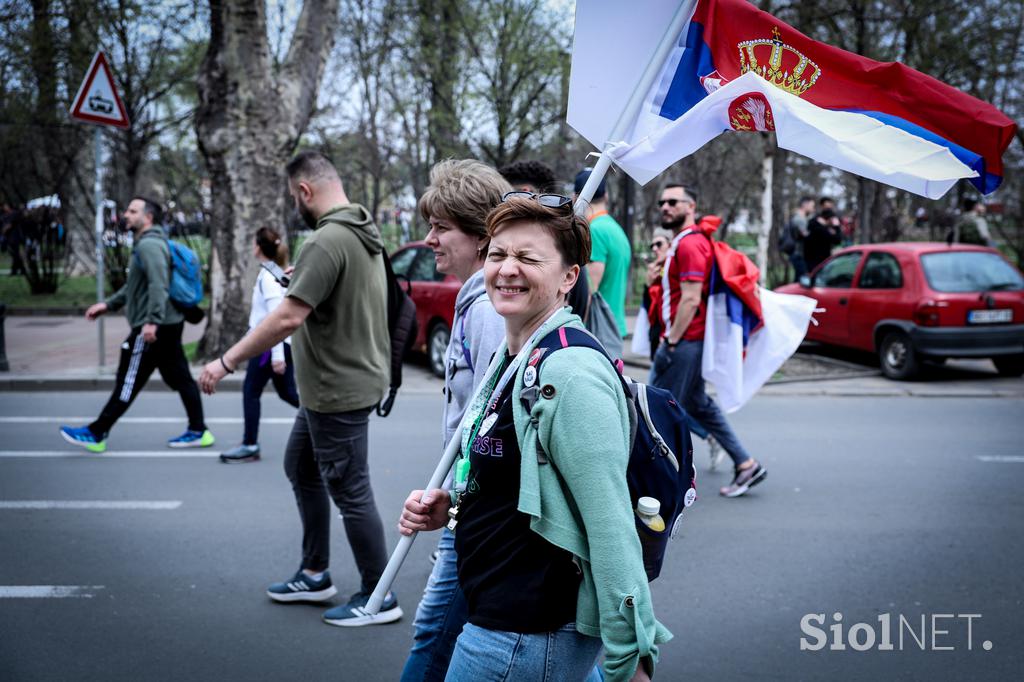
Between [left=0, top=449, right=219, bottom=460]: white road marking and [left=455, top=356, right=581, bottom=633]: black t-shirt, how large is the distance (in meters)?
5.58

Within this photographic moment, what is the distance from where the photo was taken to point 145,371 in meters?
7.23

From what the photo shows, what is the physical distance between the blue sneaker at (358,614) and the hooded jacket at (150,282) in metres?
3.78

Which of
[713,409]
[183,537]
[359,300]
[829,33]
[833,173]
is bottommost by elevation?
[183,537]

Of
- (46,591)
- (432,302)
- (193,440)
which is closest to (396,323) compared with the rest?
(46,591)

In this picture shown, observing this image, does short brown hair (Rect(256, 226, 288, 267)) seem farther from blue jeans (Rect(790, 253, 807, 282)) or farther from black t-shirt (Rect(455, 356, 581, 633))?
blue jeans (Rect(790, 253, 807, 282))

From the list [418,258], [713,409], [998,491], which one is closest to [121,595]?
[713,409]

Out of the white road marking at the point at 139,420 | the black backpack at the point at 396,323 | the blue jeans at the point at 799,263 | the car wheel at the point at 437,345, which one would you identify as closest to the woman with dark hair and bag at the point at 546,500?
the black backpack at the point at 396,323

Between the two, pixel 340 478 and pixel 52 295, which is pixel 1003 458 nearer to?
pixel 340 478

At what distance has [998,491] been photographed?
6.15 m

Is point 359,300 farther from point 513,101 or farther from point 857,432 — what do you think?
point 513,101

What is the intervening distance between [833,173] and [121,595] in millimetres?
22388

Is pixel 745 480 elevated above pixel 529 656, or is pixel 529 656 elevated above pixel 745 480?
pixel 529 656

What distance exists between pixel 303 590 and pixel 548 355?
280cm

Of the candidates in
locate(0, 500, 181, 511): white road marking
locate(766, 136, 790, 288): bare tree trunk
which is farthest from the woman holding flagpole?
locate(766, 136, 790, 288): bare tree trunk
